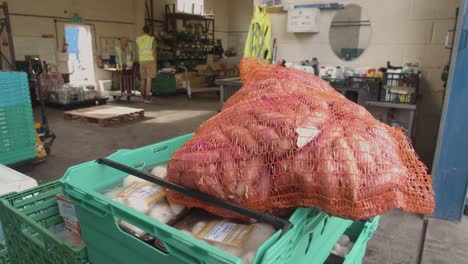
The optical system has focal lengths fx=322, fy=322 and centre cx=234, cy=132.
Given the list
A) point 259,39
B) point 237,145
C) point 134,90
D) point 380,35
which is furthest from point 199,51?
point 237,145

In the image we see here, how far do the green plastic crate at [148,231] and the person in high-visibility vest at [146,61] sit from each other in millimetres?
7225

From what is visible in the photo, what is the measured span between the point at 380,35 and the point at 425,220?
73.2 inches

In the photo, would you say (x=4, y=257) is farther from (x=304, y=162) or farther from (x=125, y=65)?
(x=125, y=65)

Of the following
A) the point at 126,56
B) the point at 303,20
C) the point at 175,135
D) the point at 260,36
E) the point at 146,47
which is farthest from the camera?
the point at 126,56

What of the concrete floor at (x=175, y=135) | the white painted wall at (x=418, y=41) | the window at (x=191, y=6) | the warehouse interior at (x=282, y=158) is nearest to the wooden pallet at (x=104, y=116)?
the warehouse interior at (x=282, y=158)

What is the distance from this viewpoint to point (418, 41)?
3.13 m

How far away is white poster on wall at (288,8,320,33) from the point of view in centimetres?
344

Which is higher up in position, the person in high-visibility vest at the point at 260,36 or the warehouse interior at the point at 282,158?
the person in high-visibility vest at the point at 260,36

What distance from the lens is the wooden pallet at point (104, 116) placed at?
5418 mm

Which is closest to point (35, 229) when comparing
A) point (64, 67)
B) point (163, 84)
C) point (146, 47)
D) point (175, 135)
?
point (175, 135)

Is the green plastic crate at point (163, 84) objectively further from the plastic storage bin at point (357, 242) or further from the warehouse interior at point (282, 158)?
the plastic storage bin at point (357, 242)

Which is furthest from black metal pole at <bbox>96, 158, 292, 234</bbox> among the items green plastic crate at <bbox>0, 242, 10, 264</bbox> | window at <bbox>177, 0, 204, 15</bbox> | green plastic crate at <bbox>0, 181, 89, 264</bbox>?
window at <bbox>177, 0, 204, 15</bbox>

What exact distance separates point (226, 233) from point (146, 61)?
304 inches

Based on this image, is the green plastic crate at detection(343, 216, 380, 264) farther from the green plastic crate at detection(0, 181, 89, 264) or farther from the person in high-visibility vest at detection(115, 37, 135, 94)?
the person in high-visibility vest at detection(115, 37, 135, 94)
